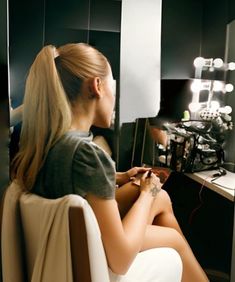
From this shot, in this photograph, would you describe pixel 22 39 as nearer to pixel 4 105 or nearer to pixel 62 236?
pixel 4 105

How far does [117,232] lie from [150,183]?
335 mm

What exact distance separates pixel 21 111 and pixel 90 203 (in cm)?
41

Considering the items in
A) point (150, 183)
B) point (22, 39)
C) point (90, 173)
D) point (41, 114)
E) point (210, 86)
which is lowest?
point (150, 183)

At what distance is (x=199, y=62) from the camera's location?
1363mm

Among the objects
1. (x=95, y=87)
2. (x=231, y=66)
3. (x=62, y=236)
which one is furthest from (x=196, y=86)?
(x=62, y=236)

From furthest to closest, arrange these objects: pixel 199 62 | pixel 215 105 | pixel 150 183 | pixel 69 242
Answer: pixel 215 105 < pixel 199 62 < pixel 150 183 < pixel 69 242

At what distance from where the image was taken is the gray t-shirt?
0.95m

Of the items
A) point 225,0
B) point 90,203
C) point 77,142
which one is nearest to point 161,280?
point 90,203

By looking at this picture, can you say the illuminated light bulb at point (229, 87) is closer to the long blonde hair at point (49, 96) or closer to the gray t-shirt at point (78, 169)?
the long blonde hair at point (49, 96)

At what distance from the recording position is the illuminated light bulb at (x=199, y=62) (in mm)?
1356

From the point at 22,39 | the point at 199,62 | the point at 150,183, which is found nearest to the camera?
the point at 22,39

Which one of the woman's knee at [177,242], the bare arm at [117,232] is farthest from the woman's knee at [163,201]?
the bare arm at [117,232]

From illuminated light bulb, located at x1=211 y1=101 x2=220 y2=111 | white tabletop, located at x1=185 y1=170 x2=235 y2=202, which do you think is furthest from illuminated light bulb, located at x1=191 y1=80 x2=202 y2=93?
white tabletop, located at x1=185 y1=170 x2=235 y2=202

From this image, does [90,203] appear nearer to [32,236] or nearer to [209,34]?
[32,236]
